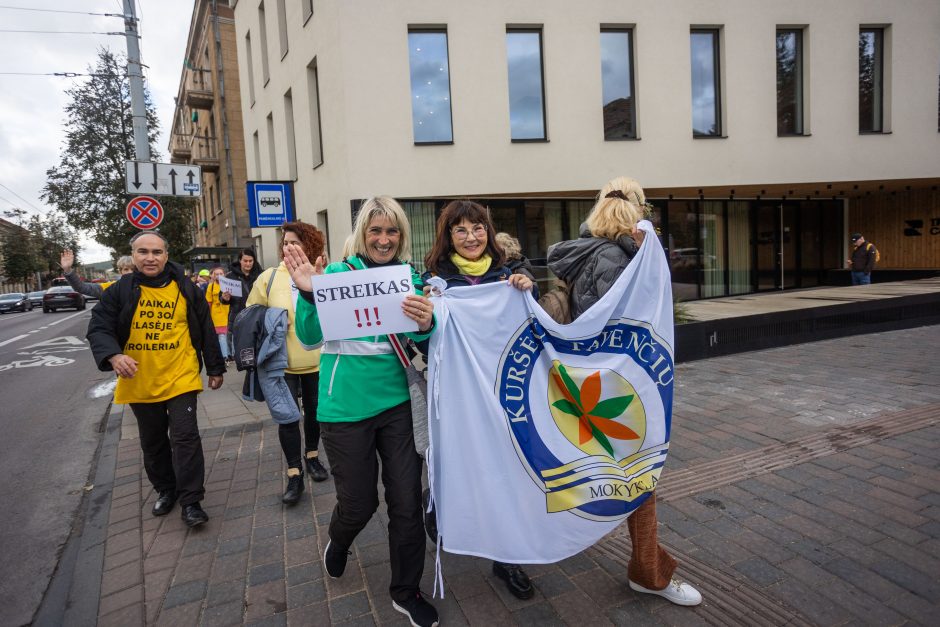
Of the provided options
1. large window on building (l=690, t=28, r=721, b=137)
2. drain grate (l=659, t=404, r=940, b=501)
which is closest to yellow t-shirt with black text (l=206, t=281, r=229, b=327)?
drain grate (l=659, t=404, r=940, b=501)

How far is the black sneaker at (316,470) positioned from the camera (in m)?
4.31

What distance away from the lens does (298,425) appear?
4.17m

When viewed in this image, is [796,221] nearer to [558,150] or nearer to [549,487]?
[558,150]

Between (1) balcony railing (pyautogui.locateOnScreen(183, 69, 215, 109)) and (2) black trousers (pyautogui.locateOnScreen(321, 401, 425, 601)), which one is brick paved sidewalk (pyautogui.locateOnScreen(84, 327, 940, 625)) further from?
(1) balcony railing (pyautogui.locateOnScreen(183, 69, 215, 109))

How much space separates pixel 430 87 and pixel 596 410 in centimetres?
1051

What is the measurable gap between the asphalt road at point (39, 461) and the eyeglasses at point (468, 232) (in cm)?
295

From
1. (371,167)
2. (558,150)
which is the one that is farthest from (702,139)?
(371,167)

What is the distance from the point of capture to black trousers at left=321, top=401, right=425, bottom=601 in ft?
8.41

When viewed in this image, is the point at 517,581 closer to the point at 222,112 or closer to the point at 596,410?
the point at 596,410

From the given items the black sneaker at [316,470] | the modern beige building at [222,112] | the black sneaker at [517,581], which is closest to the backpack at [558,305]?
the black sneaker at [517,581]

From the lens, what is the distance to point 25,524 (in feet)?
13.4

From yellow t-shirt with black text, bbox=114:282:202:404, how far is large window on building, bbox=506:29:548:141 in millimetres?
9484

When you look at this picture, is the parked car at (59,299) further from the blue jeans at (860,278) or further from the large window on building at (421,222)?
the blue jeans at (860,278)

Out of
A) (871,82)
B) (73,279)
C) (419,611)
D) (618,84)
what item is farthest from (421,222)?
(871,82)
